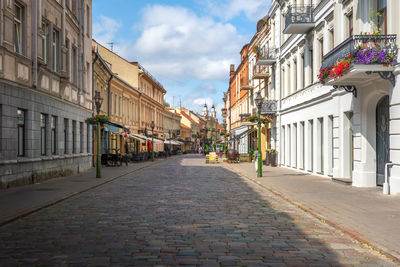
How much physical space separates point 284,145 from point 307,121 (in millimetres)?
6194

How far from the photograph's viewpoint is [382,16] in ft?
46.7

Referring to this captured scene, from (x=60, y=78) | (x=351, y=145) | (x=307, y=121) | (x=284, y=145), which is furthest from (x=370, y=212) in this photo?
(x=284, y=145)

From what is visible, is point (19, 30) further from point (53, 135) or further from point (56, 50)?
point (53, 135)

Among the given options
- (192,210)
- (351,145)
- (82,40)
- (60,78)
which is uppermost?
(82,40)

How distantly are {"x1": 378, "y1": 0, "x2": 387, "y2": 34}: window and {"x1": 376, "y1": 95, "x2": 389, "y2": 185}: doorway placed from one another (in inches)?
86.6

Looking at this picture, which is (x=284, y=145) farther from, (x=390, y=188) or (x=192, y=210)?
(x=192, y=210)

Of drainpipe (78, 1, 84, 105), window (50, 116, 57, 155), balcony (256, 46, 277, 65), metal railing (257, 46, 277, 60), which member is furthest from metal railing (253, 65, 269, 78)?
window (50, 116, 57, 155)

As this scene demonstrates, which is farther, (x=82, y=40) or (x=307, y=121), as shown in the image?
(x=82, y=40)

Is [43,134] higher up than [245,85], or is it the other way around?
[245,85]

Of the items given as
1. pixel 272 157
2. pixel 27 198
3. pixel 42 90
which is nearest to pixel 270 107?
pixel 272 157

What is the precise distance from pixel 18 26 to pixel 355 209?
13310 millimetres

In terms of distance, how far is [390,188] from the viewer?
1301 cm

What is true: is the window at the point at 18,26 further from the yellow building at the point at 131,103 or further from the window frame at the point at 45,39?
the yellow building at the point at 131,103

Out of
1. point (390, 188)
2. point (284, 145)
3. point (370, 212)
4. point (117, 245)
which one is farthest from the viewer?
point (284, 145)
